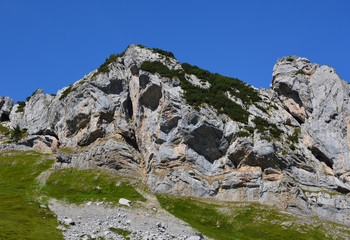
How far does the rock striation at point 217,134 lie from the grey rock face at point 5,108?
5454 cm

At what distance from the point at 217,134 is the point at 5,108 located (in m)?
107

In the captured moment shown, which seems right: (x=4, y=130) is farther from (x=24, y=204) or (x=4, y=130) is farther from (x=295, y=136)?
(x=295, y=136)

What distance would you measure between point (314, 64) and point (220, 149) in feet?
116

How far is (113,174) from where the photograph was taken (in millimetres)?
76812

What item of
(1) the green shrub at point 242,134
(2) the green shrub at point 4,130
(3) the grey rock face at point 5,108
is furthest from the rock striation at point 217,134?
(3) the grey rock face at point 5,108

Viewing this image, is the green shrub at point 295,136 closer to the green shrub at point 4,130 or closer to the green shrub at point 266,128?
the green shrub at point 266,128

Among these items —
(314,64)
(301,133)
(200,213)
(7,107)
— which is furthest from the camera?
(7,107)

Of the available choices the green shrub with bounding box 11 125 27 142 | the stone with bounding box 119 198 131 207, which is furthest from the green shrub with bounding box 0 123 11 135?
the stone with bounding box 119 198 131 207

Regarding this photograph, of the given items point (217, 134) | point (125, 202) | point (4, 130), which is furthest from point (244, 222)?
point (4, 130)

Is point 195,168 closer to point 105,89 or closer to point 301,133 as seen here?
point 301,133

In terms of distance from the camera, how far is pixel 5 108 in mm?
144375

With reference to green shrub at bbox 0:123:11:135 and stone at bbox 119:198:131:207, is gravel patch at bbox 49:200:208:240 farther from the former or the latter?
green shrub at bbox 0:123:11:135

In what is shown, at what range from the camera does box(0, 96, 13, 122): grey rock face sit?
472 ft

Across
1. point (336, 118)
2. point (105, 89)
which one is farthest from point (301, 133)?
point (105, 89)
